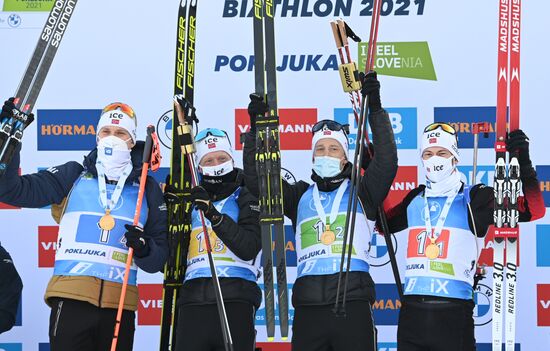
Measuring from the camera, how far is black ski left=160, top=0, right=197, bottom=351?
165 inches

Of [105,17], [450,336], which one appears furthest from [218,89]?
[450,336]

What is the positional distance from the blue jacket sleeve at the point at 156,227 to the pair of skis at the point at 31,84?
27.3 inches

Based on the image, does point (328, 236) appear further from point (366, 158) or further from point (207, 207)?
point (207, 207)

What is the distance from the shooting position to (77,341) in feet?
12.6

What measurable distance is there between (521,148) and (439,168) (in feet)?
1.28

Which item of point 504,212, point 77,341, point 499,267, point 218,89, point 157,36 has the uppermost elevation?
point 157,36

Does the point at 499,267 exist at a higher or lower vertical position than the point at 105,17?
lower

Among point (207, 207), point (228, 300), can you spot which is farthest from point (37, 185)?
point (228, 300)

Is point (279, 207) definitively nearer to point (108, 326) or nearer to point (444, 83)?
point (108, 326)

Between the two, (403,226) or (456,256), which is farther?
(403,226)

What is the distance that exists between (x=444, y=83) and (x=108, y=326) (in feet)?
8.22

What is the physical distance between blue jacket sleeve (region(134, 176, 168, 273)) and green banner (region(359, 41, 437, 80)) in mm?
1658

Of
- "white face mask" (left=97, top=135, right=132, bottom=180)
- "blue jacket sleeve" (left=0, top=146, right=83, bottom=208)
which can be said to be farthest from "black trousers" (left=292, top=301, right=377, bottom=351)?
"blue jacket sleeve" (left=0, top=146, right=83, bottom=208)

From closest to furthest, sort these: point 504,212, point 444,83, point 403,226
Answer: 1. point 504,212
2. point 403,226
3. point 444,83
